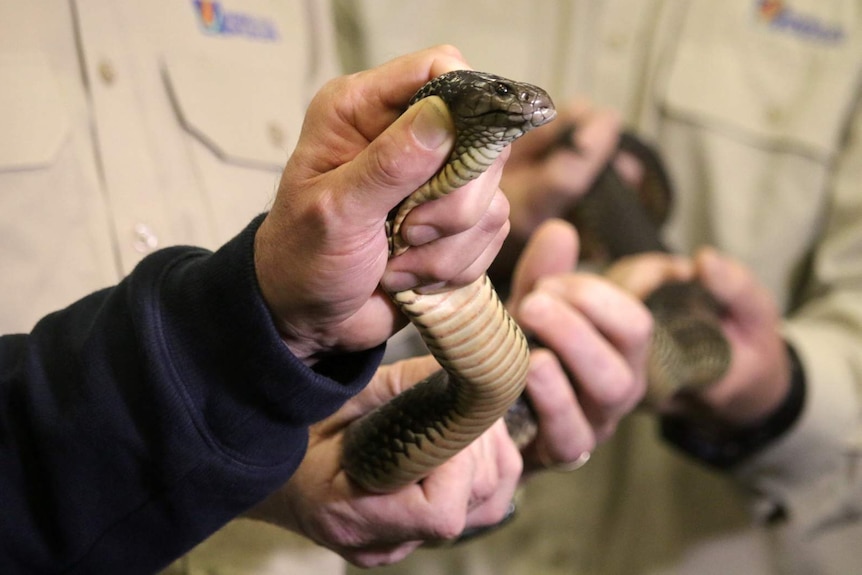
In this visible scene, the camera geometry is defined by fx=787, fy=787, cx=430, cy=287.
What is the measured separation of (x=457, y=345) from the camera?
32cm

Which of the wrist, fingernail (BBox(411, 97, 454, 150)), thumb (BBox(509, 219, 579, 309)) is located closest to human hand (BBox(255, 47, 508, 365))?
fingernail (BBox(411, 97, 454, 150))

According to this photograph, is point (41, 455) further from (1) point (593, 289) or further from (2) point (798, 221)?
(2) point (798, 221)

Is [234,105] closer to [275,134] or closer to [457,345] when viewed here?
[275,134]

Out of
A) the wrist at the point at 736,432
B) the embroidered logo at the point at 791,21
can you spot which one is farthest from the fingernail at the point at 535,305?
the embroidered logo at the point at 791,21

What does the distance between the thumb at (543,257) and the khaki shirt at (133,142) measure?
9.3 inches

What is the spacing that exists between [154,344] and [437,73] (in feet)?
0.50

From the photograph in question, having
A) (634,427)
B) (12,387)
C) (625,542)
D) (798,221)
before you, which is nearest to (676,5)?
(798,221)

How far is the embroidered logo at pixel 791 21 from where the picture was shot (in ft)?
3.84

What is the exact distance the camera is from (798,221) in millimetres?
1186

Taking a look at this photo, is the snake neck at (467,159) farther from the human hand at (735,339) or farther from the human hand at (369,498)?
the human hand at (735,339)

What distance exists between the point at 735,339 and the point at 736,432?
5.2 inches

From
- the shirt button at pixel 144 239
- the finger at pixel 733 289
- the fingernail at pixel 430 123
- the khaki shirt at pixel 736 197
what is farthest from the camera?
the khaki shirt at pixel 736 197

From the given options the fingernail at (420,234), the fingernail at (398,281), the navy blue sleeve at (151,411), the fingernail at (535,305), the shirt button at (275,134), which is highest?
the fingernail at (420,234)

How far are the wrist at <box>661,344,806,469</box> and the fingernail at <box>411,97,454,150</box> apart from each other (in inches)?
31.8
